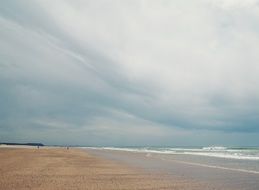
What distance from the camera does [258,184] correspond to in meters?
18.4

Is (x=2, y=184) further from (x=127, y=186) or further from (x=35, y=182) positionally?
(x=127, y=186)

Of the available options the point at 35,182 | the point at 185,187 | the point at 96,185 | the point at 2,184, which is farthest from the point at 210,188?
the point at 2,184

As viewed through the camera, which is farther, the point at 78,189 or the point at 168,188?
the point at 168,188

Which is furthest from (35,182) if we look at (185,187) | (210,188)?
(210,188)

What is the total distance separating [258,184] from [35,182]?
1208cm

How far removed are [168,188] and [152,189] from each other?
0.97m

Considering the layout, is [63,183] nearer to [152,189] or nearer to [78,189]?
[78,189]

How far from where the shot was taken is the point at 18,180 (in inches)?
679

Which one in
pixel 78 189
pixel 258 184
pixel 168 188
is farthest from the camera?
pixel 258 184

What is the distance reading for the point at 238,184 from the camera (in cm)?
1852

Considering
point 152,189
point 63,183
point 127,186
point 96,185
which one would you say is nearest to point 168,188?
point 152,189

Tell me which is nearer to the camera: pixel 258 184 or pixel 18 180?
pixel 18 180

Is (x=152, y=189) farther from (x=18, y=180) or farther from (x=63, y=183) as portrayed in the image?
(x=18, y=180)

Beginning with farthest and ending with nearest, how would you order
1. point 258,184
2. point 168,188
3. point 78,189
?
point 258,184
point 168,188
point 78,189
